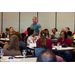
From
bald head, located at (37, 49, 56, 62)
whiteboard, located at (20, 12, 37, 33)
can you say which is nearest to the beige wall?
whiteboard, located at (20, 12, 37, 33)

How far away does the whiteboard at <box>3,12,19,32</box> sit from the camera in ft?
37.1

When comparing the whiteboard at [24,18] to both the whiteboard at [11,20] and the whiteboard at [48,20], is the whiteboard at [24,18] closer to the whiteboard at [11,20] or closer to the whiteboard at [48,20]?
the whiteboard at [11,20]

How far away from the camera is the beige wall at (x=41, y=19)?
11.3 metres

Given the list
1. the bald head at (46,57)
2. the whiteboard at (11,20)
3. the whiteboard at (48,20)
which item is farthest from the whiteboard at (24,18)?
the bald head at (46,57)

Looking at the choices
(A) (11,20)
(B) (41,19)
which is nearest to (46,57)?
(B) (41,19)

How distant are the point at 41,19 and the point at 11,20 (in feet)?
7.99

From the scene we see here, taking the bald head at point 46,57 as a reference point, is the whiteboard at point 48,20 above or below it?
above

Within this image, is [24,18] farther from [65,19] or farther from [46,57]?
[46,57]

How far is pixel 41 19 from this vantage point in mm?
11359

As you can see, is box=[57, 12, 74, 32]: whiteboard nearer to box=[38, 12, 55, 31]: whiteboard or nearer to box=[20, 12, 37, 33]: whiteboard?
box=[38, 12, 55, 31]: whiteboard

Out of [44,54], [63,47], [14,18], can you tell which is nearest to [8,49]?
[63,47]

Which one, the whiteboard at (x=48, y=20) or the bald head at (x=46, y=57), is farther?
the whiteboard at (x=48, y=20)
